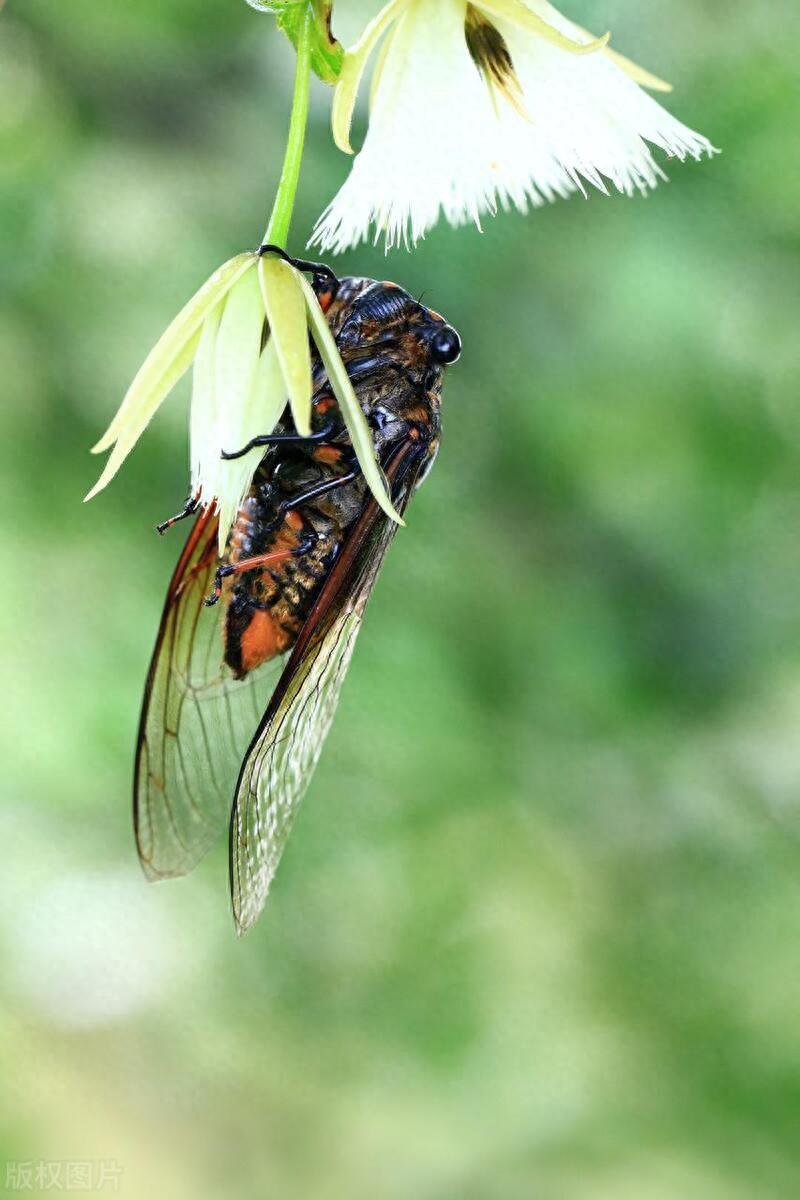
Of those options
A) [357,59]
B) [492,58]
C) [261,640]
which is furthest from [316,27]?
[261,640]

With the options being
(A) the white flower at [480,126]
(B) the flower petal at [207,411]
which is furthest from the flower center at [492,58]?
(B) the flower petal at [207,411]

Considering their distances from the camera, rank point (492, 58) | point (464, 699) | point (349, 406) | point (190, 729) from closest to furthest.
→ point (349, 406)
point (492, 58)
point (190, 729)
point (464, 699)

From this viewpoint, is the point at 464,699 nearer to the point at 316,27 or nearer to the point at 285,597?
the point at 285,597

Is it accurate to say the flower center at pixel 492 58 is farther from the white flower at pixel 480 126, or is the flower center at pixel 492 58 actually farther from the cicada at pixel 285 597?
the cicada at pixel 285 597

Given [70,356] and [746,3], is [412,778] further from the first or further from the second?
[746,3]

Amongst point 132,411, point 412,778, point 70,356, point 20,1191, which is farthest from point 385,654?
point 132,411

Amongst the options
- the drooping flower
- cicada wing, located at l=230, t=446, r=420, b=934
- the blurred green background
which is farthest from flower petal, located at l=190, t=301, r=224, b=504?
the blurred green background
